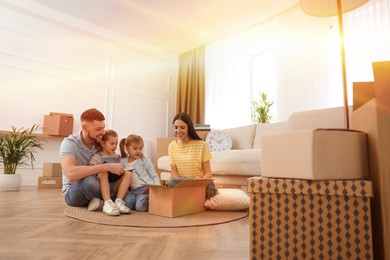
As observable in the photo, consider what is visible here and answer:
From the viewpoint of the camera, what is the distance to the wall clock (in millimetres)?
3426

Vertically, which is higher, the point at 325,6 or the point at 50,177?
the point at 325,6

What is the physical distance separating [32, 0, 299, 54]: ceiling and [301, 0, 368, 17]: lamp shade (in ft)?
6.81

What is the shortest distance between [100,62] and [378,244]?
14.7 ft

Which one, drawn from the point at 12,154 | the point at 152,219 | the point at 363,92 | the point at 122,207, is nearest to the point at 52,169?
the point at 12,154

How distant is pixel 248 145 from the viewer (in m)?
3.36

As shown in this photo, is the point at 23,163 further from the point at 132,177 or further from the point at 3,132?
the point at 132,177

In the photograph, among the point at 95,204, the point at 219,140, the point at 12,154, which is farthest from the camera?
the point at 219,140

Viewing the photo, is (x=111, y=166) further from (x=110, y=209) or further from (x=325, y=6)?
(x=325, y=6)

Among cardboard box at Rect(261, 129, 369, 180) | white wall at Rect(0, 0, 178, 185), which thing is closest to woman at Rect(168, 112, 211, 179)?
cardboard box at Rect(261, 129, 369, 180)

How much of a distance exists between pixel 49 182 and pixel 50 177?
0.21 feet

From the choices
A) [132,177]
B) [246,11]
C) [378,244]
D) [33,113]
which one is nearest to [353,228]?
[378,244]

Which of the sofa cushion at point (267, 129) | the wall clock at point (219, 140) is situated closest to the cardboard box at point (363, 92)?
the sofa cushion at point (267, 129)

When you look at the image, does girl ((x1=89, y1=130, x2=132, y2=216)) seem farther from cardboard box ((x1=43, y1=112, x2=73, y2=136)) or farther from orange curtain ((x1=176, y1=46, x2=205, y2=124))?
orange curtain ((x1=176, y1=46, x2=205, y2=124))

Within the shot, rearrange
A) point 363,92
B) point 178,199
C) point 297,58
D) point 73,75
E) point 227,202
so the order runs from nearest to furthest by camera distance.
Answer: point 363,92
point 178,199
point 227,202
point 297,58
point 73,75
